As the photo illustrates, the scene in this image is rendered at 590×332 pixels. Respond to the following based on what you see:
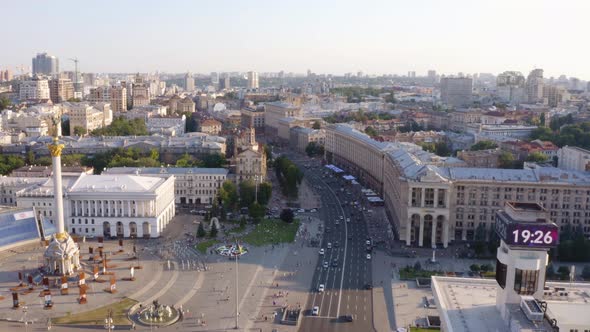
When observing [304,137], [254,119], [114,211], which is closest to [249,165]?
[114,211]

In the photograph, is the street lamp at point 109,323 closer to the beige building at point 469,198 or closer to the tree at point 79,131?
the beige building at point 469,198

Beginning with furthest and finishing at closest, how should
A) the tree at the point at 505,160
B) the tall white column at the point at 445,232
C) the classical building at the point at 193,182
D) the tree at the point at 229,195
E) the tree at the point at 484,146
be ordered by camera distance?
the tree at the point at 484,146 < the tree at the point at 505,160 < the classical building at the point at 193,182 < the tree at the point at 229,195 < the tall white column at the point at 445,232

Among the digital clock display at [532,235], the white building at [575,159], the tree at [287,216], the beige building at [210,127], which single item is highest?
the digital clock display at [532,235]

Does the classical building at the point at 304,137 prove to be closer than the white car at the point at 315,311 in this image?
No

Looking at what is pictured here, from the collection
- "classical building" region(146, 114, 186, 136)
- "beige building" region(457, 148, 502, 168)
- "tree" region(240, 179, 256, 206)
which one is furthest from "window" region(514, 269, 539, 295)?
"classical building" region(146, 114, 186, 136)

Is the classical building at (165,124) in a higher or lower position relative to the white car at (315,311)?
higher

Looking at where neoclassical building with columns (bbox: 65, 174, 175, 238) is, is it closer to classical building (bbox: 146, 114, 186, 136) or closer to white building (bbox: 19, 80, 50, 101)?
classical building (bbox: 146, 114, 186, 136)

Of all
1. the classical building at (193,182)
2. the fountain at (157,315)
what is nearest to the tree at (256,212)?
the classical building at (193,182)
